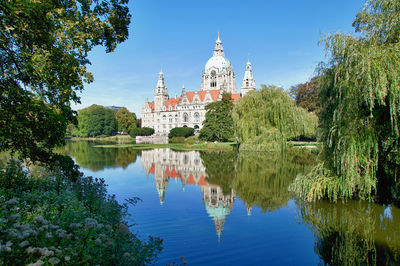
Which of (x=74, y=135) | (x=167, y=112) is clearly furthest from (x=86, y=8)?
(x=74, y=135)

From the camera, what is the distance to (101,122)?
259 ft

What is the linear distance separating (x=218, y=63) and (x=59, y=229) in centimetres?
8188

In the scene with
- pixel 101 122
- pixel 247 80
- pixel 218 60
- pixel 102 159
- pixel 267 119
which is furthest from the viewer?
pixel 218 60

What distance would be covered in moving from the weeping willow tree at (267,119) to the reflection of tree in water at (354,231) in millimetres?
17609

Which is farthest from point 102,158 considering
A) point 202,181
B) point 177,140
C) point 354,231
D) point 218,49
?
point 218,49

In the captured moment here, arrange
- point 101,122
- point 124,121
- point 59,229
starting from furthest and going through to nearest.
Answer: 1. point 124,121
2. point 101,122
3. point 59,229

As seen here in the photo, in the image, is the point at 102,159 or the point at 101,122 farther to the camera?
the point at 101,122

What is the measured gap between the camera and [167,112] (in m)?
78.4

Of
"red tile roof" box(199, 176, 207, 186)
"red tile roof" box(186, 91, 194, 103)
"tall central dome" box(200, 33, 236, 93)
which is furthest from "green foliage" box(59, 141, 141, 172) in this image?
"tall central dome" box(200, 33, 236, 93)

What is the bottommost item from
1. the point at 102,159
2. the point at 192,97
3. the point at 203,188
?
the point at 203,188

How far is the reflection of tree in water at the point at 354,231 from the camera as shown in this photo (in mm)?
5941

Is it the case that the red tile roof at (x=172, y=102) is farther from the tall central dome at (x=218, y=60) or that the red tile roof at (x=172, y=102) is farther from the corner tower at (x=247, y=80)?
the corner tower at (x=247, y=80)

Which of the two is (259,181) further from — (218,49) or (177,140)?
(218,49)

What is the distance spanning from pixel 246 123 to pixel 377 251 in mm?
22219
